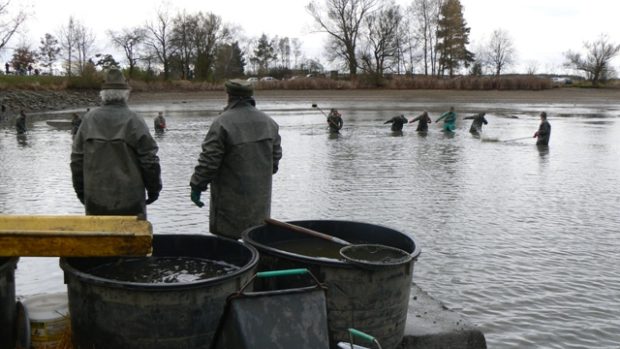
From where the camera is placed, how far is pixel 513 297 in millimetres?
7539

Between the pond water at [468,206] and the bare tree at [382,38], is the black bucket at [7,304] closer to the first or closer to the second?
the pond water at [468,206]

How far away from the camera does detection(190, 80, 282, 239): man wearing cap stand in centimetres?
558

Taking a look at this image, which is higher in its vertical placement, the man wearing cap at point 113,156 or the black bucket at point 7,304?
the man wearing cap at point 113,156

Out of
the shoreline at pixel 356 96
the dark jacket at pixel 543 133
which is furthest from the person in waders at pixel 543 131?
the shoreline at pixel 356 96

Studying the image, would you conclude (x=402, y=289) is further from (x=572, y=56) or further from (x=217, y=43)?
(x=572, y=56)

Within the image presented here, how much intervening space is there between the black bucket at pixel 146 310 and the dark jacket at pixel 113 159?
3.70ft

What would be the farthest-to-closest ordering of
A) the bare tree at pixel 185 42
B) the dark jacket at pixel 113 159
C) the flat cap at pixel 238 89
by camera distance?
the bare tree at pixel 185 42 → the flat cap at pixel 238 89 → the dark jacket at pixel 113 159

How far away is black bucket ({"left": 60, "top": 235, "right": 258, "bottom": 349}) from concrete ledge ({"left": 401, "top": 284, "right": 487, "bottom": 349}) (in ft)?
5.72

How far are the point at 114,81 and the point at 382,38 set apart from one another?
75.0 m

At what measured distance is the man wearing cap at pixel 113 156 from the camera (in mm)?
5250

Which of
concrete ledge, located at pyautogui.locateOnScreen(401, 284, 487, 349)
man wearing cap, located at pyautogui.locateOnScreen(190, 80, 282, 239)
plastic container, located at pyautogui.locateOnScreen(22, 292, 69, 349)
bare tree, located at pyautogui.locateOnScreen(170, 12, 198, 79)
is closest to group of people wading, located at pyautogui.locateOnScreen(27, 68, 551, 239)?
man wearing cap, located at pyautogui.locateOnScreen(190, 80, 282, 239)

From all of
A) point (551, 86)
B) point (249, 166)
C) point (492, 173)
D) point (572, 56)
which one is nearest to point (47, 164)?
point (492, 173)

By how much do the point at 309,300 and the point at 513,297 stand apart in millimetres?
4516

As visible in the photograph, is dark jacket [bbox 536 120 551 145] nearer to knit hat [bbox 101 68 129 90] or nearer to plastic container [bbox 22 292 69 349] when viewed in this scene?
knit hat [bbox 101 68 129 90]
